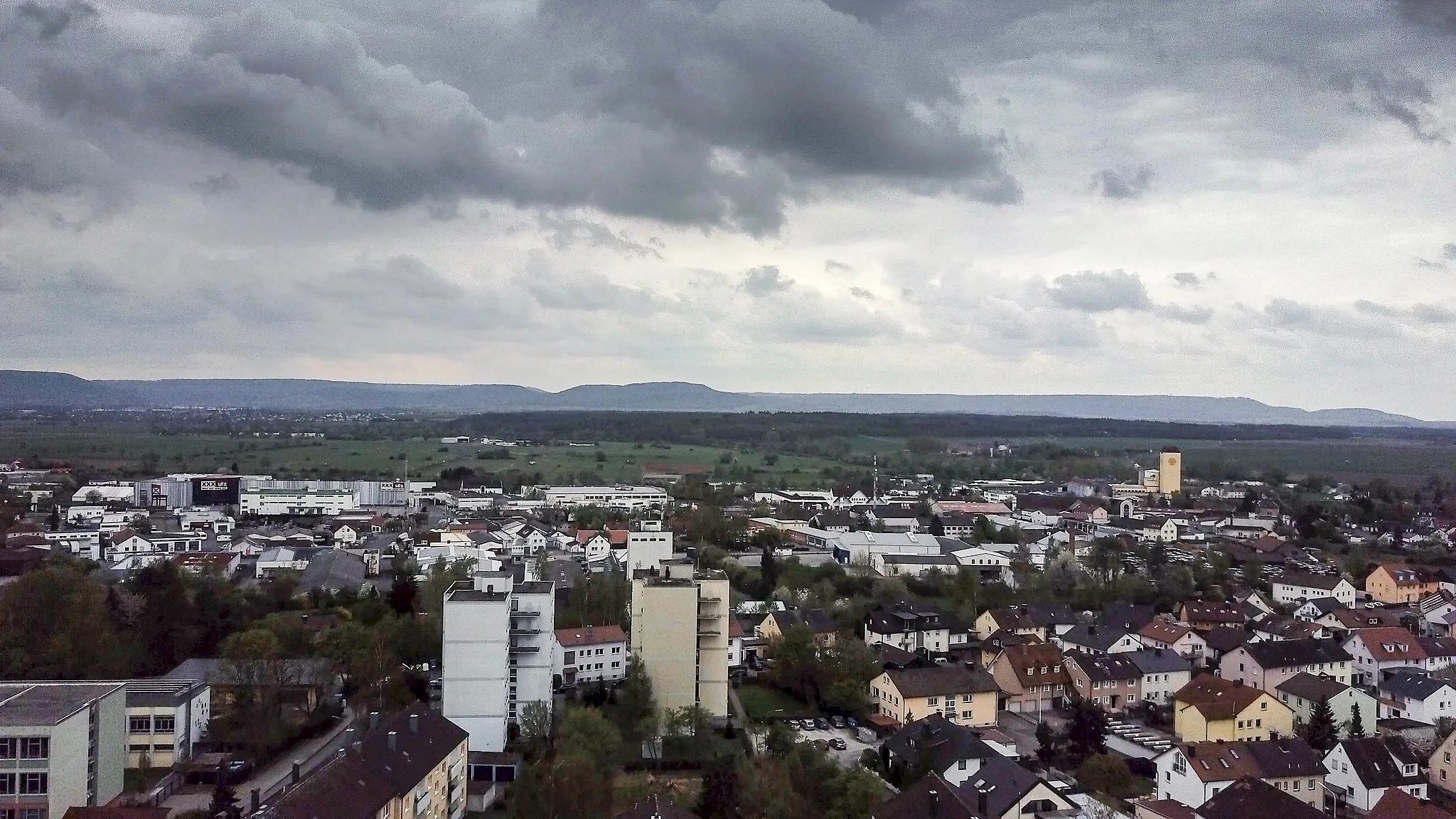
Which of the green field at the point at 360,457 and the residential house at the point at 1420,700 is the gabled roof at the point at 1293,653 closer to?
the residential house at the point at 1420,700

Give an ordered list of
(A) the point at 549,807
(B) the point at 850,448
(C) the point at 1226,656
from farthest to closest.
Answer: (B) the point at 850,448
(C) the point at 1226,656
(A) the point at 549,807

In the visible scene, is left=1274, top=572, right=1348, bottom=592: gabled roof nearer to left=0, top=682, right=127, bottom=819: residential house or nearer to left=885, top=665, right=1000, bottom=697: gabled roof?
left=885, top=665, right=1000, bottom=697: gabled roof

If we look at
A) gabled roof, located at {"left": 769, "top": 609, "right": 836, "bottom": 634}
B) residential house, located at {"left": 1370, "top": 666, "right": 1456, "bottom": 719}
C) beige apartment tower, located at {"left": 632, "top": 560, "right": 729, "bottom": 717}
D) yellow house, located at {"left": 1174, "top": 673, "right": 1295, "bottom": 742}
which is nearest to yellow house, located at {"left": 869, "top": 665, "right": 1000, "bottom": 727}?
beige apartment tower, located at {"left": 632, "top": 560, "right": 729, "bottom": 717}

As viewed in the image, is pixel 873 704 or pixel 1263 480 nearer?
pixel 873 704

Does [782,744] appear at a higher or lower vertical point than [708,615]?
lower

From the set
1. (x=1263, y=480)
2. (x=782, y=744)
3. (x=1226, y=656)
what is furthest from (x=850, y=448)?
(x=782, y=744)

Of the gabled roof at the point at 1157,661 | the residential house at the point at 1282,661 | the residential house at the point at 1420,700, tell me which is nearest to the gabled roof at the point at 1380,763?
the residential house at the point at 1420,700

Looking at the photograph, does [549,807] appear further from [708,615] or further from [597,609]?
[597,609]
